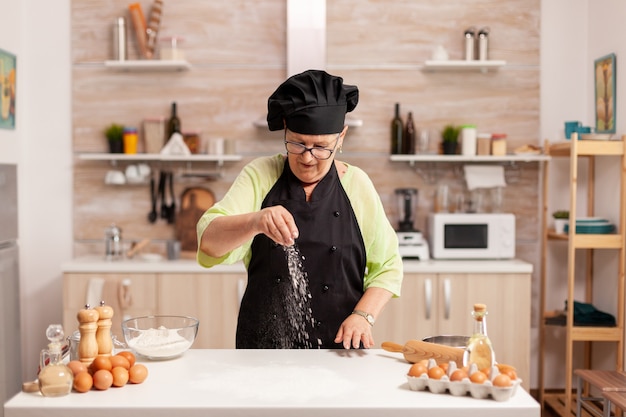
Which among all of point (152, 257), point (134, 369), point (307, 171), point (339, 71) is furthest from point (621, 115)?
point (134, 369)

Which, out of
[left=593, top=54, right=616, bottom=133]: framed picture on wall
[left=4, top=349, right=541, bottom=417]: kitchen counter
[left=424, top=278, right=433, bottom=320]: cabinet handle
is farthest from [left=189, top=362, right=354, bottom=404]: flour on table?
[left=593, top=54, right=616, bottom=133]: framed picture on wall

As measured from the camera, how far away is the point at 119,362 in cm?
179

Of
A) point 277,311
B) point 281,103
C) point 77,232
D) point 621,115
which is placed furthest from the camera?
point 77,232

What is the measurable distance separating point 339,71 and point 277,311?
259 centimetres

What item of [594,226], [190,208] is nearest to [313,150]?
[594,226]

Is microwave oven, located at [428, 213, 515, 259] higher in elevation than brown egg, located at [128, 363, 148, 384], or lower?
higher

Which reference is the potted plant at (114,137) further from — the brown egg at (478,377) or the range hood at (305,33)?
the brown egg at (478,377)

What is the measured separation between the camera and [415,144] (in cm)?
466

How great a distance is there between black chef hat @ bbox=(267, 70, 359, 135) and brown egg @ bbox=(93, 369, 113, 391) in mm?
901

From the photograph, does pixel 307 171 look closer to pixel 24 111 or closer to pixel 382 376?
pixel 382 376

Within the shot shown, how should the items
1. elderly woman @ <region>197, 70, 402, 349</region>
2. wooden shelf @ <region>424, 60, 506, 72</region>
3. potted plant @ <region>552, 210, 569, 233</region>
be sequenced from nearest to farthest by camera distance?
elderly woman @ <region>197, 70, 402, 349</region> < potted plant @ <region>552, 210, 569, 233</region> < wooden shelf @ <region>424, 60, 506, 72</region>

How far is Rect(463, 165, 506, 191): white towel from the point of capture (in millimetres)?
4594

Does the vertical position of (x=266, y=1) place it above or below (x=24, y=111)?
above

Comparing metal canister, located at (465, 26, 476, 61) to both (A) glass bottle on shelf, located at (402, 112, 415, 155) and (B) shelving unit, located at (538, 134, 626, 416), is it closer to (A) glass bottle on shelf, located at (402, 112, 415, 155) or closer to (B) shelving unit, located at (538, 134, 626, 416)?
(A) glass bottle on shelf, located at (402, 112, 415, 155)
